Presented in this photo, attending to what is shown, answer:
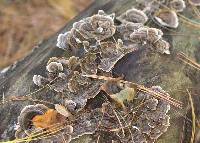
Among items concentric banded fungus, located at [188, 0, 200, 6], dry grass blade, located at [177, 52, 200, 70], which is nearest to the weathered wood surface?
dry grass blade, located at [177, 52, 200, 70]

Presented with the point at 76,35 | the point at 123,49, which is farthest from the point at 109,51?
the point at 76,35

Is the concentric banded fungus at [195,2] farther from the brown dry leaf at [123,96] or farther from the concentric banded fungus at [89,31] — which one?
the brown dry leaf at [123,96]

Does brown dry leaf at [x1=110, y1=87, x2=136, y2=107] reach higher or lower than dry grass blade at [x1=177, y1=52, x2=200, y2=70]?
higher

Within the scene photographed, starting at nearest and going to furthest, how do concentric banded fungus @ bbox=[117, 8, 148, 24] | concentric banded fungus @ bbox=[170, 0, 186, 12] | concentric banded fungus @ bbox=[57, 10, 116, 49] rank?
concentric banded fungus @ bbox=[57, 10, 116, 49], concentric banded fungus @ bbox=[117, 8, 148, 24], concentric banded fungus @ bbox=[170, 0, 186, 12]

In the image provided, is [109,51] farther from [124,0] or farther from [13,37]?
[13,37]

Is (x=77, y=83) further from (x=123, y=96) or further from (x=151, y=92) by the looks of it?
(x=151, y=92)

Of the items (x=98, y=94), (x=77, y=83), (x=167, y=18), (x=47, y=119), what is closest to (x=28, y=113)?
(x=47, y=119)

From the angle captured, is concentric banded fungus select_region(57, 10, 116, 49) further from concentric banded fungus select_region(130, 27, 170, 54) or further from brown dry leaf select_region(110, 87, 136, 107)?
brown dry leaf select_region(110, 87, 136, 107)
